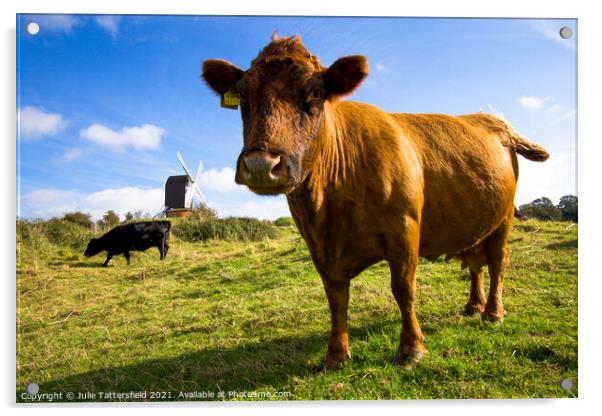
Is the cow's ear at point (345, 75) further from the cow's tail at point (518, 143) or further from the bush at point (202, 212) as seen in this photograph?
the bush at point (202, 212)

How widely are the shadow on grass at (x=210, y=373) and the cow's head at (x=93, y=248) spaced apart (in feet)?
7.82

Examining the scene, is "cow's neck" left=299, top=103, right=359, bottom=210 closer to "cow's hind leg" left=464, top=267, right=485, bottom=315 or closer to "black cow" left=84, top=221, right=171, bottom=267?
"cow's hind leg" left=464, top=267, right=485, bottom=315

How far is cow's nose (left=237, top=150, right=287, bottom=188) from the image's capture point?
2688mm

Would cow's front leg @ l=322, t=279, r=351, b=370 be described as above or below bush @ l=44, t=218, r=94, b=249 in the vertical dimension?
below

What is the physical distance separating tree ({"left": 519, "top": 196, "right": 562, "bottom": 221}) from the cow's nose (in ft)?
12.1

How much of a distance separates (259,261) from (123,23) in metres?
4.49

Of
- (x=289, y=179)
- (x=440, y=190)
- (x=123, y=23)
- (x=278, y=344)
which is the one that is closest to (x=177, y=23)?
(x=123, y=23)

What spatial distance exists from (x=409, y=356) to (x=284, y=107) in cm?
245

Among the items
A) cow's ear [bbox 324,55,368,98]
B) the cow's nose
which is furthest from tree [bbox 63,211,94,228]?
cow's ear [bbox 324,55,368,98]

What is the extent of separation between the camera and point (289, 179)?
2895 millimetres

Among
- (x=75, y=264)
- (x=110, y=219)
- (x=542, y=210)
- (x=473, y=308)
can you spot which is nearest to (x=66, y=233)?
(x=110, y=219)

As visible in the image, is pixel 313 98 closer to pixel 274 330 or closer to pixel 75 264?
pixel 274 330

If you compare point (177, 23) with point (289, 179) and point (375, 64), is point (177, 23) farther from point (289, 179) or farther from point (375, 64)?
point (289, 179)

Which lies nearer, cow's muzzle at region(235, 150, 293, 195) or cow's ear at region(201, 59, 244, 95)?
cow's muzzle at region(235, 150, 293, 195)
